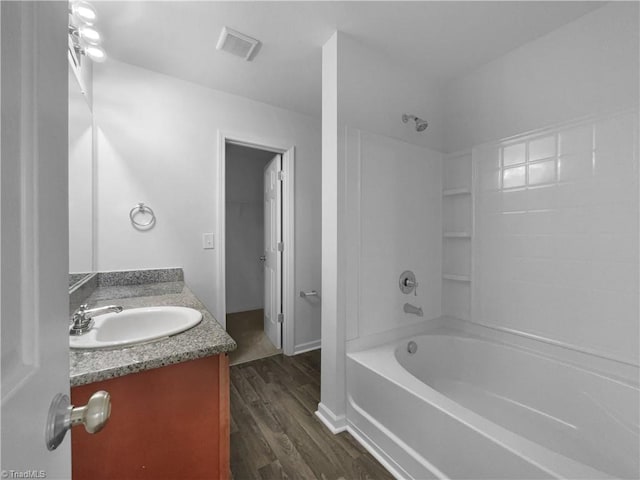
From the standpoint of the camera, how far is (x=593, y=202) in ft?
4.72

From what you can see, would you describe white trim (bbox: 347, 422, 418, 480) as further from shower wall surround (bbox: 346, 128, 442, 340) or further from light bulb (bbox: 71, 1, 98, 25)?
light bulb (bbox: 71, 1, 98, 25)

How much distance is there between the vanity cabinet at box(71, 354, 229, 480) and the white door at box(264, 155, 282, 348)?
1.67m

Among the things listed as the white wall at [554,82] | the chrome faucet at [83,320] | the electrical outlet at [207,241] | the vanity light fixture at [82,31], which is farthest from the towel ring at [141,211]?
the white wall at [554,82]

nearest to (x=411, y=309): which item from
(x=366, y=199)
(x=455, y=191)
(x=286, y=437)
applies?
(x=366, y=199)

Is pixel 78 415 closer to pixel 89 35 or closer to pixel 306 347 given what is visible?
pixel 89 35

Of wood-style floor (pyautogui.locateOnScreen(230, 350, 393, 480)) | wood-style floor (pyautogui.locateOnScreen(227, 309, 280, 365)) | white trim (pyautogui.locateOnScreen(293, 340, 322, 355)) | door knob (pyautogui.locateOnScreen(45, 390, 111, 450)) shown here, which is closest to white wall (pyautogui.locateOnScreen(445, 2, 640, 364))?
wood-style floor (pyautogui.locateOnScreen(230, 350, 393, 480))

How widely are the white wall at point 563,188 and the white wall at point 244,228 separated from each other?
2.98m

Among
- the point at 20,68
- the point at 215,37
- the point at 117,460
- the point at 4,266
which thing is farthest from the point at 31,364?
the point at 215,37

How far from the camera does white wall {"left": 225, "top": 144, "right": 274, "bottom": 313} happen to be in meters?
4.00

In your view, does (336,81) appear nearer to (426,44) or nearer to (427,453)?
(426,44)

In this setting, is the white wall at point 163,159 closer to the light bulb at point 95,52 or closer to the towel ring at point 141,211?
the towel ring at point 141,211

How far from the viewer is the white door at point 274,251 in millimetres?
2600

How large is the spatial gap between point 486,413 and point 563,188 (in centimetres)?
141

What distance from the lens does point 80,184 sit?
1.47 metres
